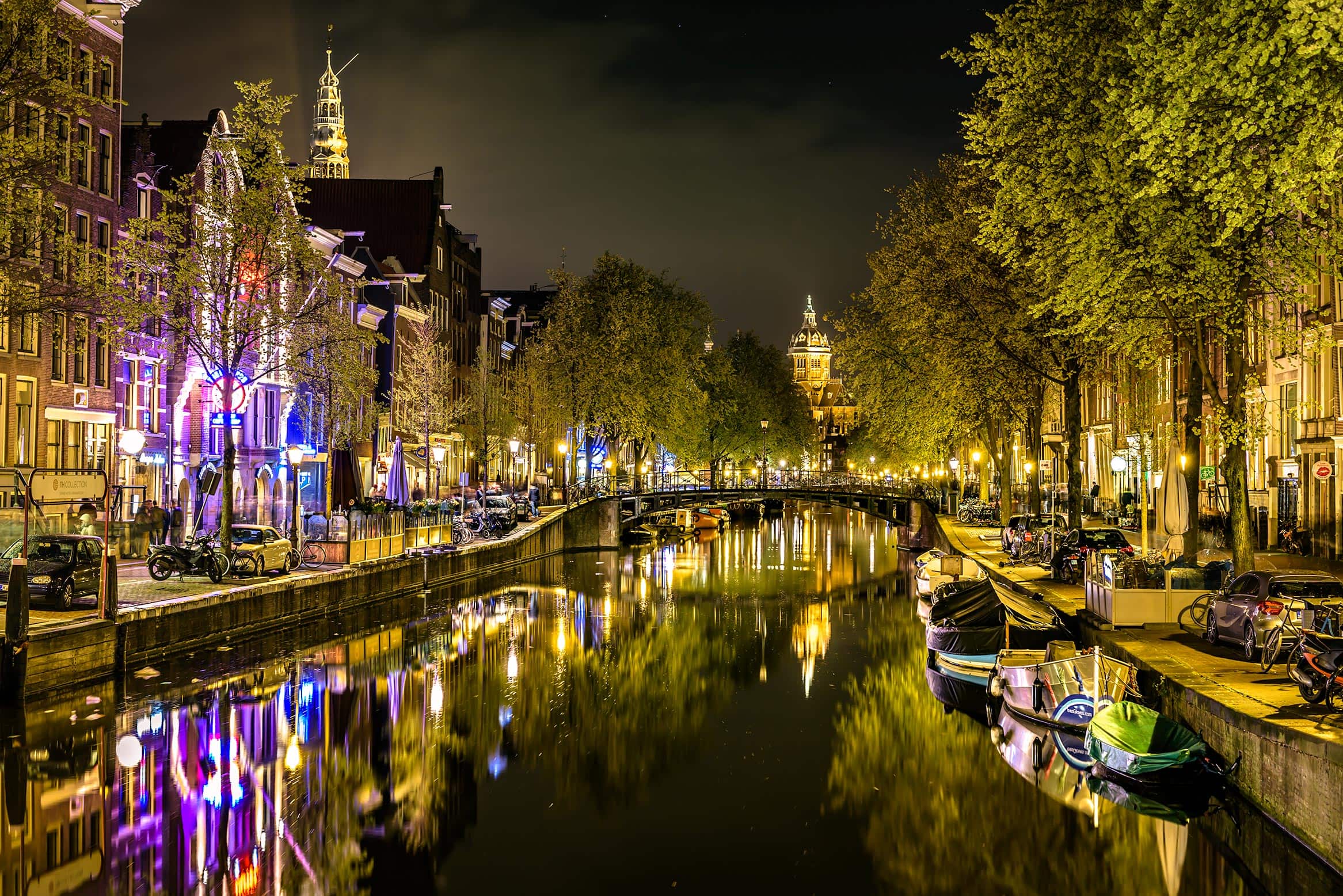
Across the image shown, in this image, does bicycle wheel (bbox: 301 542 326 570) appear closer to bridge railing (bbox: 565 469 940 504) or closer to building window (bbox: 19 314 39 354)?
building window (bbox: 19 314 39 354)

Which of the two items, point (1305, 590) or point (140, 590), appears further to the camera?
point (140, 590)

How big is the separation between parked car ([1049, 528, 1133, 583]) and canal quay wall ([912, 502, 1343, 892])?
16287 mm

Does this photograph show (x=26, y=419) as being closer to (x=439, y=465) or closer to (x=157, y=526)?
(x=157, y=526)

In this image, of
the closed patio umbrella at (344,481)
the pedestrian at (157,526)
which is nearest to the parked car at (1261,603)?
the closed patio umbrella at (344,481)

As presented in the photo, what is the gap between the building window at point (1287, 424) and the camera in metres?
49.0

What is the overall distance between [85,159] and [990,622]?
34.7 metres

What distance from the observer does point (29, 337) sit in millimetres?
41031

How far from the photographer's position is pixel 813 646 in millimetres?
37875

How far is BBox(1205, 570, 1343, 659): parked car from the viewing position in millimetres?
21469

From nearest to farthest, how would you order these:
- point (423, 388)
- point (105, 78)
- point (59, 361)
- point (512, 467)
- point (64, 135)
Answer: point (64, 135)
point (59, 361)
point (105, 78)
point (423, 388)
point (512, 467)

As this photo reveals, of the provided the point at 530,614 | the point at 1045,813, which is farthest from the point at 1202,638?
the point at 530,614

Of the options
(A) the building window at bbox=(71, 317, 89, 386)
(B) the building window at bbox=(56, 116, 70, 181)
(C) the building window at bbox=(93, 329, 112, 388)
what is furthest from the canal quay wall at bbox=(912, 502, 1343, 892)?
(C) the building window at bbox=(93, 329, 112, 388)

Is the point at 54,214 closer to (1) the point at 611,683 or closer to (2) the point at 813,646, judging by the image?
(1) the point at 611,683

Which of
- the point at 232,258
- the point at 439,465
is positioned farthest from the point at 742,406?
the point at 232,258
